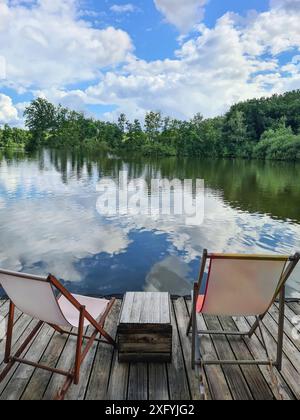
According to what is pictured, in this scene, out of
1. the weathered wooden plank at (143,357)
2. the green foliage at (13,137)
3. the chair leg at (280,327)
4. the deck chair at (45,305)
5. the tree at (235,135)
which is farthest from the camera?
the green foliage at (13,137)

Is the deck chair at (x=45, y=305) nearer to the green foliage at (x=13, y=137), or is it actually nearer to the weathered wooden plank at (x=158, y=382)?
the weathered wooden plank at (x=158, y=382)

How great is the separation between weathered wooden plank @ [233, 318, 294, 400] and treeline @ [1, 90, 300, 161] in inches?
1307

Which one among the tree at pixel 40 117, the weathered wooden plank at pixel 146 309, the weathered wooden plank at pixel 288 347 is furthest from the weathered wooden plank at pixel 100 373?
the tree at pixel 40 117

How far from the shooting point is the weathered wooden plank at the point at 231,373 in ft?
5.54

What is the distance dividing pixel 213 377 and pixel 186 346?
13.5 inches

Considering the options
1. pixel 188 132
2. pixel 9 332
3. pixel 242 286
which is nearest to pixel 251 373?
pixel 242 286

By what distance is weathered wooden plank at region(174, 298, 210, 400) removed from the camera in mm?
1722

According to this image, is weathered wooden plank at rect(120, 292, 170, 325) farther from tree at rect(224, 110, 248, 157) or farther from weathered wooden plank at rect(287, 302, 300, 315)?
tree at rect(224, 110, 248, 157)

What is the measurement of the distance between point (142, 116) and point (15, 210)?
45.7 metres

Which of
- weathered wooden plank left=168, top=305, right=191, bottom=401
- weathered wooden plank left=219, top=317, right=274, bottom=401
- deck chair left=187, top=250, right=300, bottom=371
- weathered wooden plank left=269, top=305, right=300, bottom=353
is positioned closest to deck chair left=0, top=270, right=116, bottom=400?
weathered wooden plank left=168, top=305, right=191, bottom=401

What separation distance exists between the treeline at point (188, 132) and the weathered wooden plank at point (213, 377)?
33.4 m

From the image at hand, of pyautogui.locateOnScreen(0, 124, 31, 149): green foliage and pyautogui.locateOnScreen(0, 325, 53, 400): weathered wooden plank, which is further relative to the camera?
pyautogui.locateOnScreen(0, 124, 31, 149): green foliage

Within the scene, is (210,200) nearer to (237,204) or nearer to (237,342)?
(237,204)

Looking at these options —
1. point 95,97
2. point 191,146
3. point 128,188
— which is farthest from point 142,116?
point 128,188
